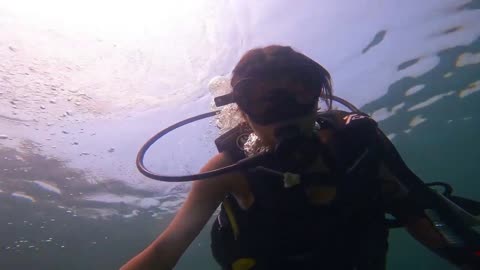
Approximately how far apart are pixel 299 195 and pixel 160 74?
821cm

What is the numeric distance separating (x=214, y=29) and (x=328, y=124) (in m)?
6.63

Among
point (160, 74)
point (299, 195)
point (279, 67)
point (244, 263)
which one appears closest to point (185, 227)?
point (244, 263)

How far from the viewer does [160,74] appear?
33.3 ft

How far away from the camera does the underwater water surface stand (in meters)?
8.55

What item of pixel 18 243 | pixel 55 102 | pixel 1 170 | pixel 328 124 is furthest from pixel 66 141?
pixel 18 243

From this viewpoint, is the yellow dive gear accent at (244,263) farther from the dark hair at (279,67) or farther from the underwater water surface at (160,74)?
the underwater water surface at (160,74)

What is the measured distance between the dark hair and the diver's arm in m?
0.87

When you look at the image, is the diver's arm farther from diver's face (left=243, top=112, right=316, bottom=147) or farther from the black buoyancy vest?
diver's face (left=243, top=112, right=316, bottom=147)

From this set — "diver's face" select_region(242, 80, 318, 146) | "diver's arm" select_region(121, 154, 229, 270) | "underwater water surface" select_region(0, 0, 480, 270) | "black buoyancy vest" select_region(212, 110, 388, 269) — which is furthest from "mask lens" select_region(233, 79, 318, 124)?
"underwater water surface" select_region(0, 0, 480, 270)

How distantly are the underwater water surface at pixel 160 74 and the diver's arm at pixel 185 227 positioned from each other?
286cm

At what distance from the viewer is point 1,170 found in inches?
647

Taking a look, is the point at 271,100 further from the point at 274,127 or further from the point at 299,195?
the point at 299,195

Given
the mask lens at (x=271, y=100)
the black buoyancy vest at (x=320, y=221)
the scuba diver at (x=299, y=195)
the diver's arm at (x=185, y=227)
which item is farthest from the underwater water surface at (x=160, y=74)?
the diver's arm at (x=185, y=227)

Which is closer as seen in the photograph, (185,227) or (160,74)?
(185,227)
